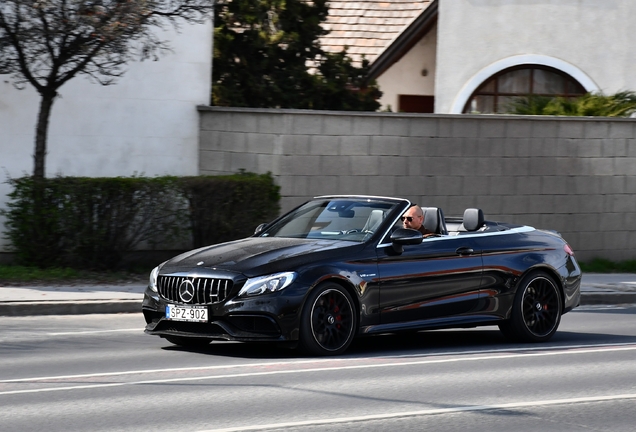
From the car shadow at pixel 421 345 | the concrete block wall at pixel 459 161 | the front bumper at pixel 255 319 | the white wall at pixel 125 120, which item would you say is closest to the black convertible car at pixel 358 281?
the front bumper at pixel 255 319

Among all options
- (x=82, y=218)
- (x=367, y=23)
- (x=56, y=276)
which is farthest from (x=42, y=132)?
(x=367, y=23)

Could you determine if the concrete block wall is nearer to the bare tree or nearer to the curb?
the bare tree

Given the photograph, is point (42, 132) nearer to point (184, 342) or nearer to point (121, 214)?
point (121, 214)

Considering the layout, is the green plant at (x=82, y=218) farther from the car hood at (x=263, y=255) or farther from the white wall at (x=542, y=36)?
the white wall at (x=542, y=36)

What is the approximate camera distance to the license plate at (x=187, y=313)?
914 centimetres

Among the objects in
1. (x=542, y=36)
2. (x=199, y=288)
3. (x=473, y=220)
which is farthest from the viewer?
(x=542, y=36)

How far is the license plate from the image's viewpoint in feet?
30.0

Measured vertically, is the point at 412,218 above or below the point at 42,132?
below

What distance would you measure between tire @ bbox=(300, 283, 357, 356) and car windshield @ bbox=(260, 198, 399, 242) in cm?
76

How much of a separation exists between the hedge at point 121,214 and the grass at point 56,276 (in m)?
0.22

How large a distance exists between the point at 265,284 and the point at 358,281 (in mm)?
935

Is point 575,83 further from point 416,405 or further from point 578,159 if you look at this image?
point 416,405

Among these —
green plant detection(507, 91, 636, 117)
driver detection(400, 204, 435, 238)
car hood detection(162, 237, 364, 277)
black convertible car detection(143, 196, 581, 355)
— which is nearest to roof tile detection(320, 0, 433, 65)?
green plant detection(507, 91, 636, 117)

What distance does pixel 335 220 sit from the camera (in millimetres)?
10391
